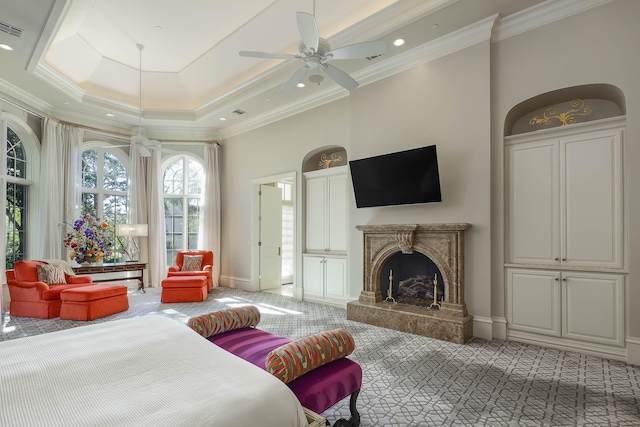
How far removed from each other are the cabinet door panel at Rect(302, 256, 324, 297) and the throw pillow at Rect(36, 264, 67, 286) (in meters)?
3.89

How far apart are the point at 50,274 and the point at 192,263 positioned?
2.29 meters

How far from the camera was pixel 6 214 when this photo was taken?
5930mm

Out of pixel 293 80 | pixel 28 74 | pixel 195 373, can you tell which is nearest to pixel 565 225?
pixel 293 80

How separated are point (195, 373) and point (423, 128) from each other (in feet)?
13.3

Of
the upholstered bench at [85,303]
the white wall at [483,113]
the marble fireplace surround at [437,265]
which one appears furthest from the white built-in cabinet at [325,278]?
the upholstered bench at [85,303]

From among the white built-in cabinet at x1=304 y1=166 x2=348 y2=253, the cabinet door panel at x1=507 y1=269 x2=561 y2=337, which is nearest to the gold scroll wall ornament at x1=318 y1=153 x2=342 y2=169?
the white built-in cabinet at x1=304 y1=166 x2=348 y2=253

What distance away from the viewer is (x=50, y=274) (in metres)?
5.16

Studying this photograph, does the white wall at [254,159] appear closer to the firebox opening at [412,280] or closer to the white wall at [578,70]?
the firebox opening at [412,280]

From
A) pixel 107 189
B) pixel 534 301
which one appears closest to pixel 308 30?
pixel 534 301

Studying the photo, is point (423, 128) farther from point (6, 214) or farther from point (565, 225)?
point (6, 214)

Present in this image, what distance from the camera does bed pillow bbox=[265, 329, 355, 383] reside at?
1.79m

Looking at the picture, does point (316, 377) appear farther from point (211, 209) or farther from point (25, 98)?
point (25, 98)

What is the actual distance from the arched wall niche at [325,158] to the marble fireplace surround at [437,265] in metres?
1.68

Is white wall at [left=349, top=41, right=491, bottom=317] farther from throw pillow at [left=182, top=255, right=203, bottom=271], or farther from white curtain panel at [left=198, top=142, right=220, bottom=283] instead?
white curtain panel at [left=198, top=142, right=220, bottom=283]
